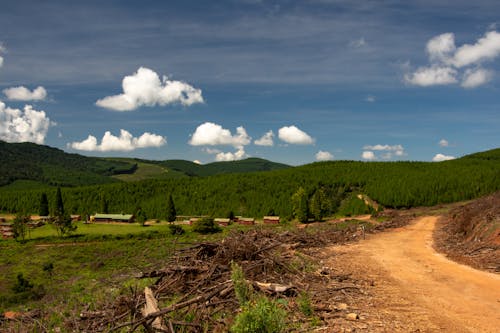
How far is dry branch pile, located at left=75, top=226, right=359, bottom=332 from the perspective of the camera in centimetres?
773

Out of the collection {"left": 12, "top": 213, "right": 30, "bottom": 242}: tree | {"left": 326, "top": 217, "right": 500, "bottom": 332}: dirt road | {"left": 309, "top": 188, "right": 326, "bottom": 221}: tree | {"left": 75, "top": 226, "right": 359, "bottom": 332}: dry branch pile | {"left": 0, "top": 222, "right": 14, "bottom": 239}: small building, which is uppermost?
{"left": 75, "top": 226, "right": 359, "bottom": 332}: dry branch pile

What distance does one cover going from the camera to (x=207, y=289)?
964 cm

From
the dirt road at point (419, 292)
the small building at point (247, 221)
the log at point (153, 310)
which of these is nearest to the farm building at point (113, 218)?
the small building at point (247, 221)

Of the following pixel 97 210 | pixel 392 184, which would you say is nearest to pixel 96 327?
pixel 392 184

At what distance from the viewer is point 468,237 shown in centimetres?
2122

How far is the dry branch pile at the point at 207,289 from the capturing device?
7.73 m

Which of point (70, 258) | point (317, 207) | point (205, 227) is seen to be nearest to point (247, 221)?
point (205, 227)

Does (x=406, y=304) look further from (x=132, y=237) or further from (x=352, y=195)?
(x=352, y=195)

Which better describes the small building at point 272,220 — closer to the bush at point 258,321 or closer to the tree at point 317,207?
the tree at point 317,207

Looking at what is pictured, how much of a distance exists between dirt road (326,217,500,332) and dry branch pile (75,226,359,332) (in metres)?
1.20

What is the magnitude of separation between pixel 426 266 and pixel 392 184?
93.4 meters

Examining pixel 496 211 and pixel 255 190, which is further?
pixel 255 190

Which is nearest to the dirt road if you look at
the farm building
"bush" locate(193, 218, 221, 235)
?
"bush" locate(193, 218, 221, 235)

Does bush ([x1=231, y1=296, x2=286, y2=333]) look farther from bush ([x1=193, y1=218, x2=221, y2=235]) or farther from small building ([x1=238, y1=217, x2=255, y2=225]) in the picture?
small building ([x1=238, y1=217, x2=255, y2=225])
